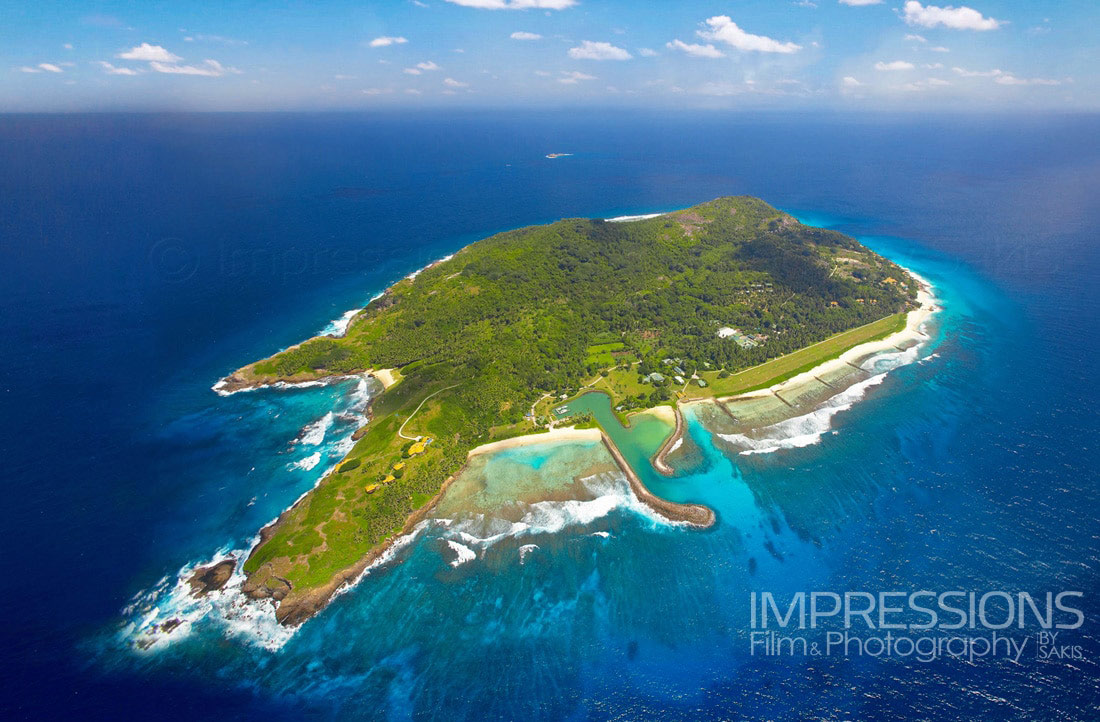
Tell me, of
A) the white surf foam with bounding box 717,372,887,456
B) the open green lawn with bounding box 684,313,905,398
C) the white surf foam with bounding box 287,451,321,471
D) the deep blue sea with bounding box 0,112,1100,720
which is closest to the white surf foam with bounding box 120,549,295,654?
the deep blue sea with bounding box 0,112,1100,720

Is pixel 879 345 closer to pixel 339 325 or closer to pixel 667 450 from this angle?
pixel 667 450

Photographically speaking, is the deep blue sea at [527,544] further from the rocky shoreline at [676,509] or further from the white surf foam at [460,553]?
the rocky shoreline at [676,509]

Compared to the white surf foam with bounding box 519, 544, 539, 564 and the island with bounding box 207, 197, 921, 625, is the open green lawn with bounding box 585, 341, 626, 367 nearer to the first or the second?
the island with bounding box 207, 197, 921, 625

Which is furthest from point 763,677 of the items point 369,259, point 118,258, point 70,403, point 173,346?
point 118,258

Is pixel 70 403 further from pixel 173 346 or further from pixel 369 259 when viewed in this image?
pixel 369 259

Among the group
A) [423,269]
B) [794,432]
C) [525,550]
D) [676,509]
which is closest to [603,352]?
[794,432]

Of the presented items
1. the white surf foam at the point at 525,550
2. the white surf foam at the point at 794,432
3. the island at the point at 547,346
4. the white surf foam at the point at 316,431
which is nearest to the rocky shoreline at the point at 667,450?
the island at the point at 547,346
